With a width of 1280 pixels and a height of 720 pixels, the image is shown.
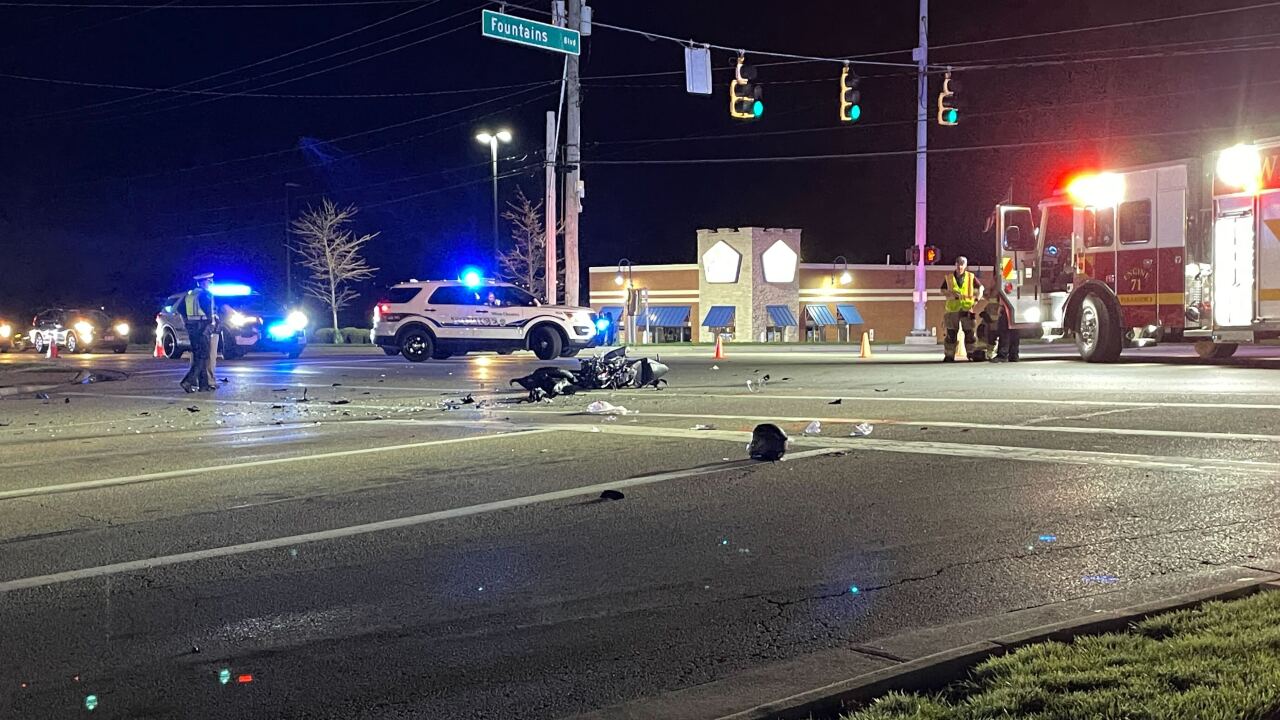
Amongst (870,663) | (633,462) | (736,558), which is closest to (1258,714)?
(870,663)

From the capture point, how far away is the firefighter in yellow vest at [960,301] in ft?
63.5

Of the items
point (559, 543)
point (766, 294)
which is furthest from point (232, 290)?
point (766, 294)

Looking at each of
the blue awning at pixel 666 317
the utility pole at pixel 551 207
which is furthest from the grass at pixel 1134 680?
the blue awning at pixel 666 317

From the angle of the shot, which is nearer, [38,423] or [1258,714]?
[1258,714]

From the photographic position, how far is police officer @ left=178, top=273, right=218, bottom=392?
1653 centimetres

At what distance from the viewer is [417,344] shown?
24.1 meters

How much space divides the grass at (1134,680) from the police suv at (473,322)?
1938 centimetres

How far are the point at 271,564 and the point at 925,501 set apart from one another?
4112 mm

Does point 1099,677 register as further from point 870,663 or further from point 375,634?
point 375,634

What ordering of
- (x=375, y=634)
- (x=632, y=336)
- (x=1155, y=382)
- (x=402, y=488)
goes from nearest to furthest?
(x=375, y=634)
(x=402, y=488)
(x=1155, y=382)
(x=632, y=336)

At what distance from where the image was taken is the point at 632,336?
39.6 metres

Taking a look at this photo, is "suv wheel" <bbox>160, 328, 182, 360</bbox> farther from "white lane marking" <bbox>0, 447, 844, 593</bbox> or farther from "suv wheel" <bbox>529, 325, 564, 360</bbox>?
"white lane marking" <bbox>0, 447, 844, 593</bbox>

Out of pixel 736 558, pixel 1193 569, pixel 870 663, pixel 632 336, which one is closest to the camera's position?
pixel 870 663

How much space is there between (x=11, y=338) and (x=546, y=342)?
25517 millimetres
